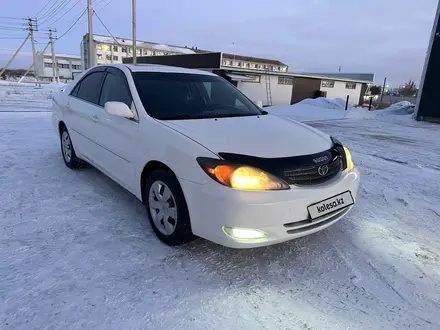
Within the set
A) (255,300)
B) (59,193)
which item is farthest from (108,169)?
(255,300)

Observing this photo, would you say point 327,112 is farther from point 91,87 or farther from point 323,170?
point 323,170

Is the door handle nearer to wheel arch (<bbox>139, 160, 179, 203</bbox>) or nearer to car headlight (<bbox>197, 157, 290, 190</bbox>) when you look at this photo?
wheel arch (<bbox>139, 160, 179, 203</bbox>)

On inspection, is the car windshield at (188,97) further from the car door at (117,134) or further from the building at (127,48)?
the building at (127,48)

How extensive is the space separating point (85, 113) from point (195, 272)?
246cm

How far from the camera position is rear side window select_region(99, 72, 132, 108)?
10.3 feet

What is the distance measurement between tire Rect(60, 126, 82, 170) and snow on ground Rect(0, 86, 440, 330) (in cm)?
60

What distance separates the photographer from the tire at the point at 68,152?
170 inches

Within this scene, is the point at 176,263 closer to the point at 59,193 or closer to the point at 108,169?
the point at 108,169

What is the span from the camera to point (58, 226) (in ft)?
9.41

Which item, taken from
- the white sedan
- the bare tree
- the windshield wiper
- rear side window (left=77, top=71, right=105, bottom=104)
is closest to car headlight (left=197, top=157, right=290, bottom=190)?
the white sedan

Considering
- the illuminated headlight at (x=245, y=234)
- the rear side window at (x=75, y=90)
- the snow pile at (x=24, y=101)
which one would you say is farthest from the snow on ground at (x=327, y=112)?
the illuminated headlight at (x=245, y=234)

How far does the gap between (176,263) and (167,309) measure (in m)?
0.48

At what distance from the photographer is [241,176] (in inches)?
83.9

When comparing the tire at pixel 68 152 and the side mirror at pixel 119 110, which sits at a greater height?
the side mirror at pixel 119 110
